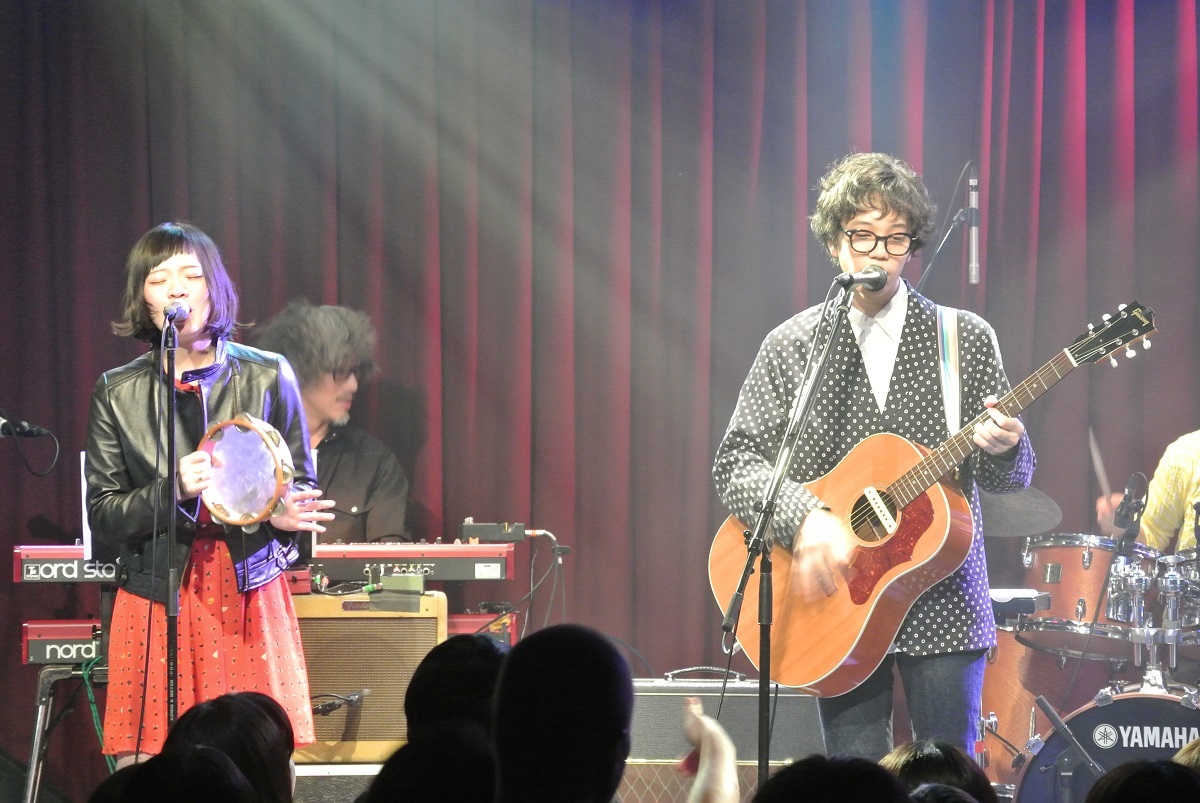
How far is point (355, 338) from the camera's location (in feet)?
18.4

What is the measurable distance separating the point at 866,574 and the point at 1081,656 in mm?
2062

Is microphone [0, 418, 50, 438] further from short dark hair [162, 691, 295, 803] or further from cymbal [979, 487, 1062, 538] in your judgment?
cymbal [979, 487, 1062, 538]

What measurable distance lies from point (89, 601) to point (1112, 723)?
432cm

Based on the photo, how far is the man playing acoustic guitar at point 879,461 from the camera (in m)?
3.24

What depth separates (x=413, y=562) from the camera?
4812 mm

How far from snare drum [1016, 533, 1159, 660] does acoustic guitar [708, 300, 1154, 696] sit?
5.78 ft

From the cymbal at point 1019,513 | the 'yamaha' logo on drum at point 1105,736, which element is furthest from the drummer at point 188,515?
the 'yamaha' logo on drum at point 1105,736

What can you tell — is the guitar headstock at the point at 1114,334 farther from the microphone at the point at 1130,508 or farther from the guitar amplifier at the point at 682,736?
the guitar amplifier at the point at 682,736

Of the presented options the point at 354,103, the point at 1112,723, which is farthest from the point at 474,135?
the point at 1112,723

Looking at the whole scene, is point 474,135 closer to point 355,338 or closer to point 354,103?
point 354,103

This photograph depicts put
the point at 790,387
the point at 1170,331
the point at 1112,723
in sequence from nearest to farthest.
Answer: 1. the point at 790,387
2. the point at 1112,723
3. the point at 1170,331

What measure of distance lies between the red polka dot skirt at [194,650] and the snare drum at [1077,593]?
2.96 m

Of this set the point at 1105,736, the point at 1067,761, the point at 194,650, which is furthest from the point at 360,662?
the point at 1105,736

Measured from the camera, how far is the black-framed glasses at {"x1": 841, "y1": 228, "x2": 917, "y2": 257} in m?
3.40
